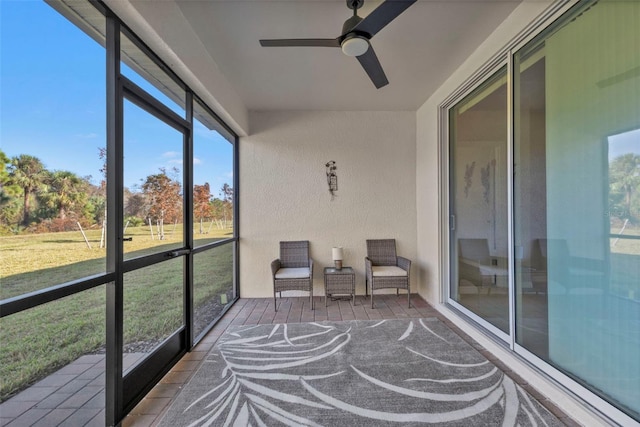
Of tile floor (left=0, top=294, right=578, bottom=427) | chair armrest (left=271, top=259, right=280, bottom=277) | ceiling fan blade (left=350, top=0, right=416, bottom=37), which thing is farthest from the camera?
chair armrest (left=271, top=259, right=280, bottom=277)

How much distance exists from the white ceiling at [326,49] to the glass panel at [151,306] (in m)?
2.06

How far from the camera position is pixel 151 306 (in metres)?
2.05

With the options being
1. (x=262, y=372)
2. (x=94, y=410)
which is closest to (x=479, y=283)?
(x=262, y=372)

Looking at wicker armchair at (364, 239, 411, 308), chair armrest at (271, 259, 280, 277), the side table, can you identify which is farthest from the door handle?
wicker armchair at (364, 239, 411, 308)

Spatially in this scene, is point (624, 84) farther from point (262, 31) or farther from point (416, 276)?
point (416, 276)

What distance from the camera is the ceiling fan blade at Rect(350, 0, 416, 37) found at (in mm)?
1542

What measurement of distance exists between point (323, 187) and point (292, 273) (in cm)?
142

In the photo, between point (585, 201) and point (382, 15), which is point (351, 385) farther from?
point (382, 15)

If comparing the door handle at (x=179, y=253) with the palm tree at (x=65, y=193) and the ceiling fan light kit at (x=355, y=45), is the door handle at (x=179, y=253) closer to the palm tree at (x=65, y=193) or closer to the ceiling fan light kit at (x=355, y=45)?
the palm tree at (x=65, y=193)

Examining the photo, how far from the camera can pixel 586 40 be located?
1.61m

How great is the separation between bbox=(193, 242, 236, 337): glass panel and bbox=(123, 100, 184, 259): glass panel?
58cm

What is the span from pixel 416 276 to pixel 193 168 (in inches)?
138

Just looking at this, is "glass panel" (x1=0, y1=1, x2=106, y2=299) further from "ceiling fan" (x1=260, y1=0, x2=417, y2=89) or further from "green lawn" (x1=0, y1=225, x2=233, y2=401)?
"ceiling fan" (x1=260, y1=0, x2=417, y2=89)

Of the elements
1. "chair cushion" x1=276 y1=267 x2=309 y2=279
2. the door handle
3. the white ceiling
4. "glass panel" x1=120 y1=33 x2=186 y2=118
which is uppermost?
the white ceiling
